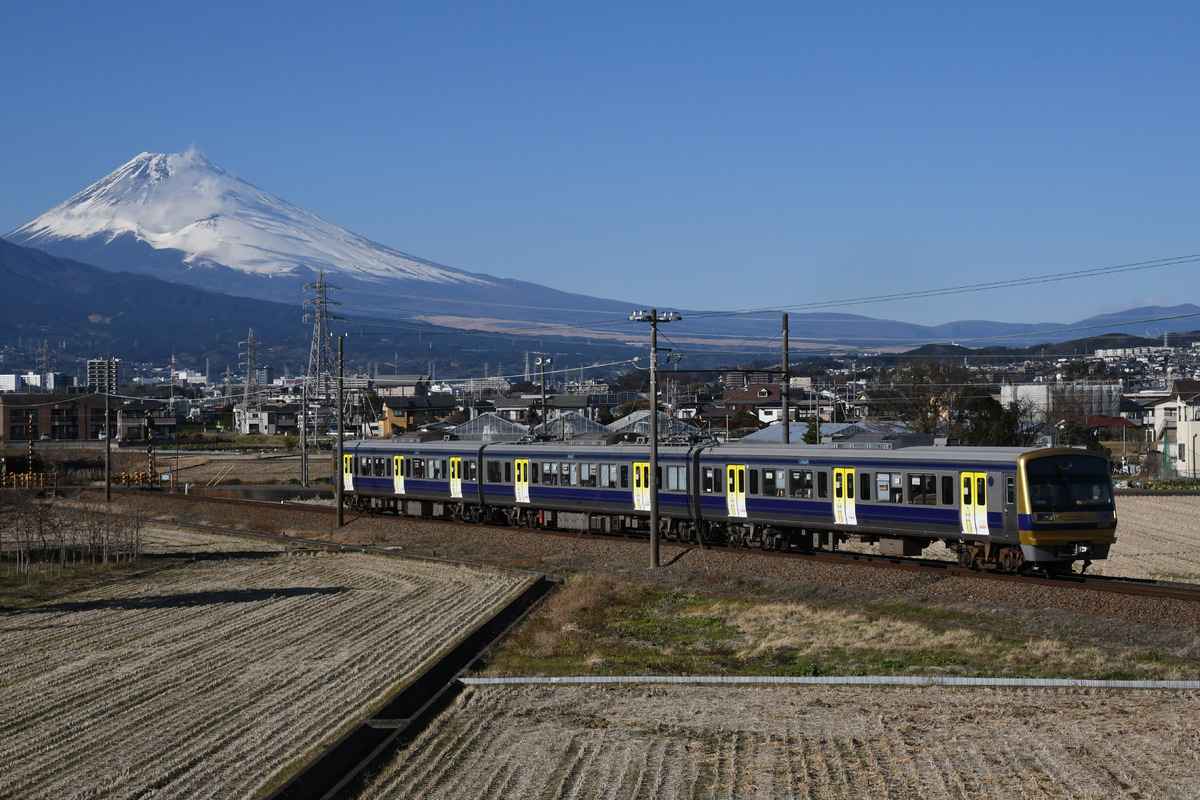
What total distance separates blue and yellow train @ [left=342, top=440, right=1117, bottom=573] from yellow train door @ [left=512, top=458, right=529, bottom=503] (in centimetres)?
5

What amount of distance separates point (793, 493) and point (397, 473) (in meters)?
20.7

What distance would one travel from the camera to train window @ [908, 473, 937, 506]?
86.4 feet

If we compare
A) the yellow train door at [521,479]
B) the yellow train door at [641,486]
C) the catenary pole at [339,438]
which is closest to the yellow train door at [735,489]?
the yellow train door at [641,486]

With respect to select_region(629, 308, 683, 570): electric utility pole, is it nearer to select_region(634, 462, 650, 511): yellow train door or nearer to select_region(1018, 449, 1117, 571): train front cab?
select_region(634, 462, 650, 511): yellow train door

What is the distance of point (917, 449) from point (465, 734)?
15006 mm

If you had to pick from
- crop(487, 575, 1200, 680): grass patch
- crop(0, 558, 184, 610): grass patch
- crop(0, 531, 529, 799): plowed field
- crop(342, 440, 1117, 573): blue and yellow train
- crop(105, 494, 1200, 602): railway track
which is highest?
crop(342, 440, 1117, 573): blue and yellow train

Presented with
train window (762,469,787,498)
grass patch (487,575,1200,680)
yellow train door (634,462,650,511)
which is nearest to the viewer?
grass patch (487,575,1200,680)

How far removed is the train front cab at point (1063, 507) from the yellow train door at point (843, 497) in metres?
4.82

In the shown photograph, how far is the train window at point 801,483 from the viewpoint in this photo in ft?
97.1

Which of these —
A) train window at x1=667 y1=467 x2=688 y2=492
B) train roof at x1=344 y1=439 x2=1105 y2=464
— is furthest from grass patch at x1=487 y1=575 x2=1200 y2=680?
train window at x1=667 y1=467 x2=688 y2=492

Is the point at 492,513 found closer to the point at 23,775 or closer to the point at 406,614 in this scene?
the point at 406,614

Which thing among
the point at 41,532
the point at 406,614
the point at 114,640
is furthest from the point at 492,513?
the point at 114,640

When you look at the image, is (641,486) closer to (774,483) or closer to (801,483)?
(774,483)

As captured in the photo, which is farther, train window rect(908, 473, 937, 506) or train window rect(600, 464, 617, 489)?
train window rect(600, 464, 617, 489)
